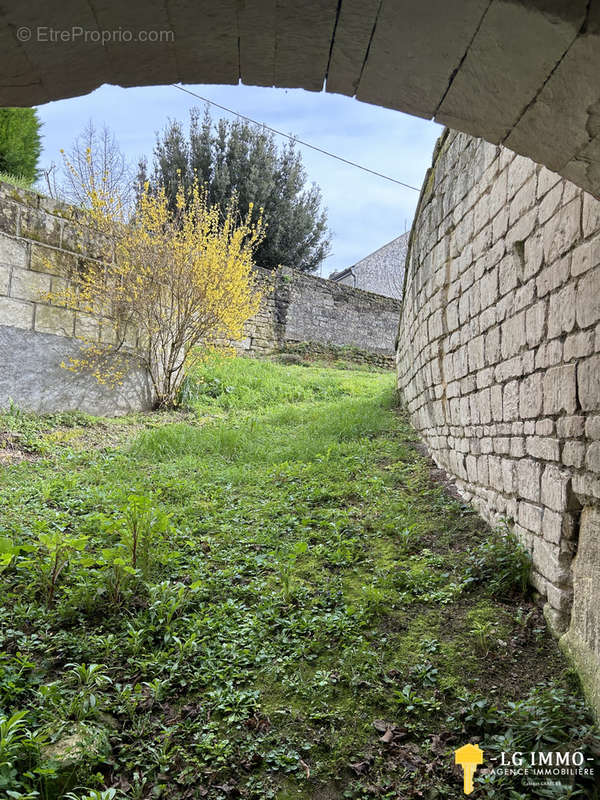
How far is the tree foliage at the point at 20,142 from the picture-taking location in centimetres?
902

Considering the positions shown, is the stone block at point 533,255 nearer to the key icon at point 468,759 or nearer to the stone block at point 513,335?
the stone block at point 513,335

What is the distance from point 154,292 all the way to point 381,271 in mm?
19437

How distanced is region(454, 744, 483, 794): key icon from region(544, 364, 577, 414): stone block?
1.54 meters

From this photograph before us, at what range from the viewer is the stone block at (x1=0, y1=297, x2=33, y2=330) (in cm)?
569

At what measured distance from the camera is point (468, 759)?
1.97 meters

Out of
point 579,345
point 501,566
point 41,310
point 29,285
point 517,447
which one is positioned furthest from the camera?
point 41,310

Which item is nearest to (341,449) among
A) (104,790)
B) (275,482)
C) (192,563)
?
(275,482)

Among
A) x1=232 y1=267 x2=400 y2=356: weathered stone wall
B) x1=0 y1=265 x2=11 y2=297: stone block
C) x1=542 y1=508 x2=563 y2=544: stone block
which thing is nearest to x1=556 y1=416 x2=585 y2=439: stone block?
x1=542 y1=508 x2=563 y2=544: stone block

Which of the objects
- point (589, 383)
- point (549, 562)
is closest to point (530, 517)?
point (549, 562)

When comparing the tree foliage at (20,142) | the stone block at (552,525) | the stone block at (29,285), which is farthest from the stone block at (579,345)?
the tree foliage at (20,142)

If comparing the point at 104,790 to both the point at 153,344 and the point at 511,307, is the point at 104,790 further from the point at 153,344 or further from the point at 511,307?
the point at 153,344

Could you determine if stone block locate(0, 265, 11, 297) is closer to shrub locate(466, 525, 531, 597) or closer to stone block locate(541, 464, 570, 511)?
shrub locate(466, 525, 531, 597)

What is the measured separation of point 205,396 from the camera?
8.66 m

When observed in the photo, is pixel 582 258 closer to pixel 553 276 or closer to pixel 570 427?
pixel 553 276
